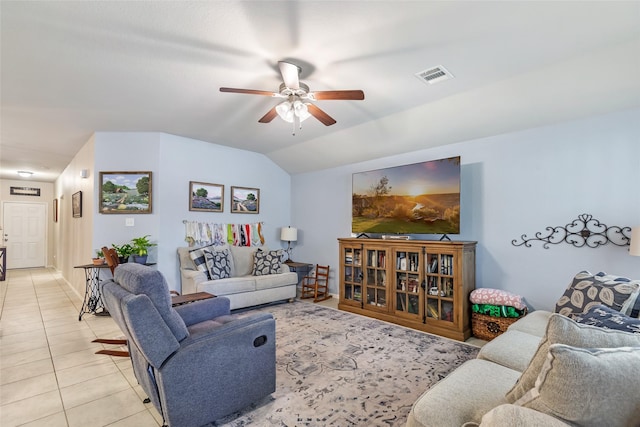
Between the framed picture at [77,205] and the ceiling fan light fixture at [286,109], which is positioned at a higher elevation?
the ceiling fan light fixture at [286,109]

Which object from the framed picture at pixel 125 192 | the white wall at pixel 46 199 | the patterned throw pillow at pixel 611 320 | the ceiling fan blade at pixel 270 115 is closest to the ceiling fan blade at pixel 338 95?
the ceiling fan blade at pixel 270 115

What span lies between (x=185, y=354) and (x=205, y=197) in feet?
11.9

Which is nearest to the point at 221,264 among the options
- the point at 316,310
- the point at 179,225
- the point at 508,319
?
the point at 179,225

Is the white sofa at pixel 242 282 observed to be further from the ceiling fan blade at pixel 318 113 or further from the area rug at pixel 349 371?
the ceiling fan blade at pixel 318 113

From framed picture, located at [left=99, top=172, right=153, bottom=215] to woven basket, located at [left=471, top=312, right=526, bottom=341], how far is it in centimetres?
458

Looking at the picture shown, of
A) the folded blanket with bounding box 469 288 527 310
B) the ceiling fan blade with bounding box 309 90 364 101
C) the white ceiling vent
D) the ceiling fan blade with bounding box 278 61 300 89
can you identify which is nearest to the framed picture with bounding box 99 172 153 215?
the ceiling fan blade with bounding box 278 61 300 89

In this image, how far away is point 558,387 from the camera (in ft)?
2.80

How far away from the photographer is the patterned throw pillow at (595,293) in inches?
80.4

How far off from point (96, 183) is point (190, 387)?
3.95m

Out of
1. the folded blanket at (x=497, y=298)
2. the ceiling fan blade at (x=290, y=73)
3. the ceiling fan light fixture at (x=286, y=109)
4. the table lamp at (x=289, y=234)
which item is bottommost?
the folded blanket at (x=497, y=298)

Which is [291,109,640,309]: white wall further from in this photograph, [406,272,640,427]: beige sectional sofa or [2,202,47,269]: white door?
[2,202,47,269]: white door

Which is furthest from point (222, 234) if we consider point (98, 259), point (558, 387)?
point (558, 387)

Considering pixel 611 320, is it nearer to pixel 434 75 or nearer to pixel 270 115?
pixel 434 75

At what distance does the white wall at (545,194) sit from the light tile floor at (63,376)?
365cm
